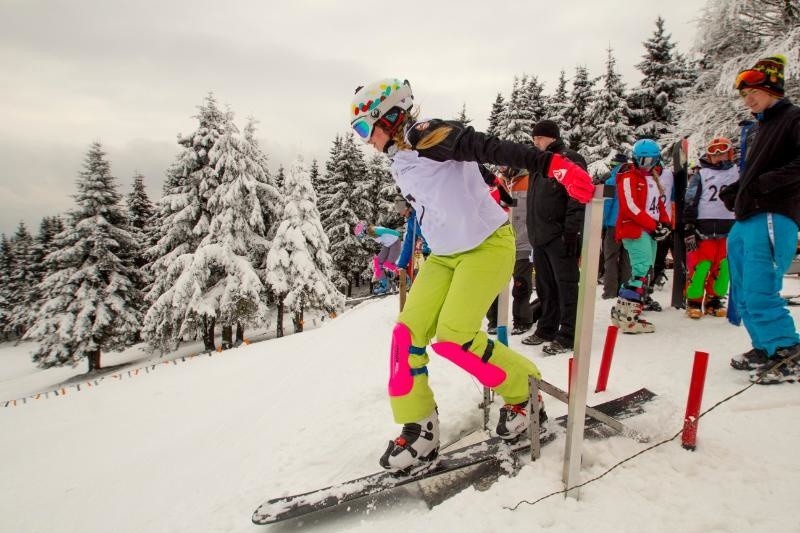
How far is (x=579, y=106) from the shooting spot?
29.3 m

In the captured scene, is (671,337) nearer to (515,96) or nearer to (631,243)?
(631,243)

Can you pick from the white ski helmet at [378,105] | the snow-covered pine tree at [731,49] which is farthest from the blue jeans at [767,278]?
the snow-covered pine tree at [731,49]

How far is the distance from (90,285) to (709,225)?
96.0ft

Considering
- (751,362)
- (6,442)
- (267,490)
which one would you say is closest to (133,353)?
(6,442)

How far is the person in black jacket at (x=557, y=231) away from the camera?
15.0 ft

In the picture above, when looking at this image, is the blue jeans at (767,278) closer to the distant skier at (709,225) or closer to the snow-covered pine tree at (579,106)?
the distant skier at (709,225)

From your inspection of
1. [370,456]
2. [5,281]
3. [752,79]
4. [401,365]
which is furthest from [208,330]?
[5,281]

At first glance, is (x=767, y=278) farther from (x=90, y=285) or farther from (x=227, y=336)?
(x=90, y=285)

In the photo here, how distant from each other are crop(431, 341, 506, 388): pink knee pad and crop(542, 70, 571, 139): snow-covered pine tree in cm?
2919

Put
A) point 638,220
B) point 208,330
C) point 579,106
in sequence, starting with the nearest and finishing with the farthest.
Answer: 1. point 638,220
2. point 208,330
3. point 579,106

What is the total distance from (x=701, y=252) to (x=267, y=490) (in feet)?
19.7

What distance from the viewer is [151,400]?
6879 mm

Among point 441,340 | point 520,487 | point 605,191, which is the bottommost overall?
point 520,487

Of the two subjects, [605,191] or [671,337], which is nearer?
[605,191]
